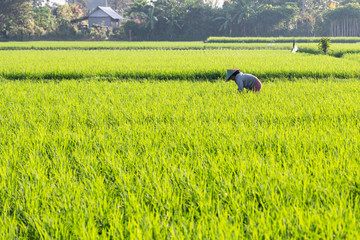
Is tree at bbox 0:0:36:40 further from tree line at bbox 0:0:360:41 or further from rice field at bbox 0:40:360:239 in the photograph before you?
rice field at bbox 0:40:360:239

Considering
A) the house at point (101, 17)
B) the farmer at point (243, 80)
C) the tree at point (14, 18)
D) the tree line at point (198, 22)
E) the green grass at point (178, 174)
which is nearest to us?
the green grass at point (178, 174)

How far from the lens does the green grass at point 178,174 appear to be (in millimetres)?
1258

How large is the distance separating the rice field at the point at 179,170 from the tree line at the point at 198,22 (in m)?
26.3

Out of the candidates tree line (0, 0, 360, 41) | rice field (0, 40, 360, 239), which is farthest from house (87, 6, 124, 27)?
rice field (0, 40, 360, 239)

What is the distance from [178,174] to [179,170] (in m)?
0.03

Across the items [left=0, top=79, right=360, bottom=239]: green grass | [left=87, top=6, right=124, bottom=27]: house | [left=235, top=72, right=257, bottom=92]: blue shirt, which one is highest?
[left=87, top=6, right=124, bottom=27]: house

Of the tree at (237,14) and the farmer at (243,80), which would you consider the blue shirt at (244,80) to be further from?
the tree at (237,14)

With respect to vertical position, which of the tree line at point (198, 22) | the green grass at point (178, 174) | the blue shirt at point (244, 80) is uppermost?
the tree line at point (198, 22)

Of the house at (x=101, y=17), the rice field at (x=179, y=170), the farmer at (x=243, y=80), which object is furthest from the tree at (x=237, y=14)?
the rice field at (x=179, y=170)

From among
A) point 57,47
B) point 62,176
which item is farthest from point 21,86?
point 57,47

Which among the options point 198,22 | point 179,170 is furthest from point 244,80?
point 198,22

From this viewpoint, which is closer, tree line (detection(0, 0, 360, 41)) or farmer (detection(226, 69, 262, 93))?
farmer (detection(226, 69, 262, 93))

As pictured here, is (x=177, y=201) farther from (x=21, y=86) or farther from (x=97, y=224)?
(x=21, y=86)

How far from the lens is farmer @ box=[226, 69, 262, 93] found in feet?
13.2
